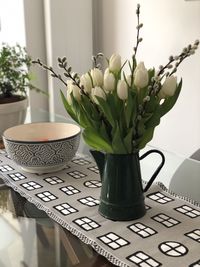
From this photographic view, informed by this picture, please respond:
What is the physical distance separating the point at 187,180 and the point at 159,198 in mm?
221

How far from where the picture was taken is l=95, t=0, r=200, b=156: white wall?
1.91 meters

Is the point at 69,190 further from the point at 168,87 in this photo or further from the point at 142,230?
the point at 168,87

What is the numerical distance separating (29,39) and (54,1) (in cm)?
23

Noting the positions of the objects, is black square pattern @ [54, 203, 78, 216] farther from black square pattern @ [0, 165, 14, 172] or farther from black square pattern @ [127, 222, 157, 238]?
black square pattern @ [0, 165, 14, 172]

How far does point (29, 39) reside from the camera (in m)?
2.26

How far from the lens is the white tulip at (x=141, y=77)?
2.77ft

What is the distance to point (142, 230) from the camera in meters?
0.88

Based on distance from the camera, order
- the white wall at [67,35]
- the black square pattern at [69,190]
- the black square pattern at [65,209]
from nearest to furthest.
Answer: the black square pattern at [65,209] < the black square pattern at [69,190] < the white wall at [67,35]

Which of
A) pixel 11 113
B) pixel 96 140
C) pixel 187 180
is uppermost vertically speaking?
pixel 96 140

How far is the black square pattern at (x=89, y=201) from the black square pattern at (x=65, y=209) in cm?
4

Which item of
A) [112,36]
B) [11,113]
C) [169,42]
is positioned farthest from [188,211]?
[112,36]

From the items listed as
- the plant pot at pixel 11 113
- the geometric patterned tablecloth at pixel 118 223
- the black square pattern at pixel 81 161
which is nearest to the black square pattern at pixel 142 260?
Answer: the geometric patterned tablecloth at pixel 118 223

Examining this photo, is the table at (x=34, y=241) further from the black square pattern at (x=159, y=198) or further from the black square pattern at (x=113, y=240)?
the black square pattern at (x=159, y=198)

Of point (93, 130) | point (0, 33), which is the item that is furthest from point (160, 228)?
point (0, 33)
